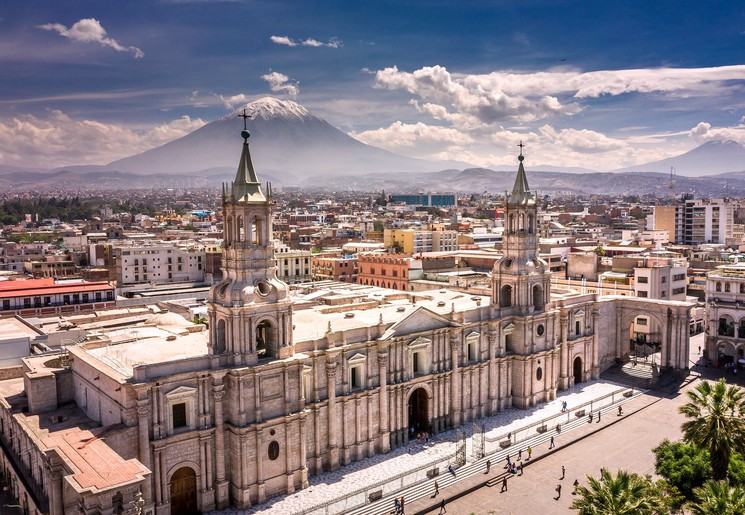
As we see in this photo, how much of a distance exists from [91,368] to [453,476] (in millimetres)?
21870

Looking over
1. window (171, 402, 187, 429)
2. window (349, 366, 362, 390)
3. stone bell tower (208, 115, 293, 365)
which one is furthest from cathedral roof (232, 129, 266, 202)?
window (349, 366, 362, 390)

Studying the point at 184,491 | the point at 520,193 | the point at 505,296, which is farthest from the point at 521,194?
the point at 184,491

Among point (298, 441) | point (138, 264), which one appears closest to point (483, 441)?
point (298, 441)

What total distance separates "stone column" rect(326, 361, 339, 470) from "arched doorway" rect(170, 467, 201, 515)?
8.64m

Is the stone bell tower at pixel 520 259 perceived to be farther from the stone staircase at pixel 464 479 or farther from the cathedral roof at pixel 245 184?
the cathedral roof at pixel 245 184

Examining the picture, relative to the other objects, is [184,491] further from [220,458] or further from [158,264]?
[158,264]

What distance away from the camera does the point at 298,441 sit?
35.7 m

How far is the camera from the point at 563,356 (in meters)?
53.9

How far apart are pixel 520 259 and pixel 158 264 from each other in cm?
6240

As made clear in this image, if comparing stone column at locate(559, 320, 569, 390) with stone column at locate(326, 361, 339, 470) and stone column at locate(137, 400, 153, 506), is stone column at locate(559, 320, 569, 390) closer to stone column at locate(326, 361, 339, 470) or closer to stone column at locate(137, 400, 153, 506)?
stone column at locate(326, 361, 339, 470)

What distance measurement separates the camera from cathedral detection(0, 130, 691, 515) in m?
30.1

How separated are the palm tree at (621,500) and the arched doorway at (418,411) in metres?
19.2

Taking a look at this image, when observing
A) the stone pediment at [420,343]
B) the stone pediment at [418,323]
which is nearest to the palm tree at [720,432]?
the stone pediment at [420,343]

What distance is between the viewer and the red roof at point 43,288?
61.8 meters
